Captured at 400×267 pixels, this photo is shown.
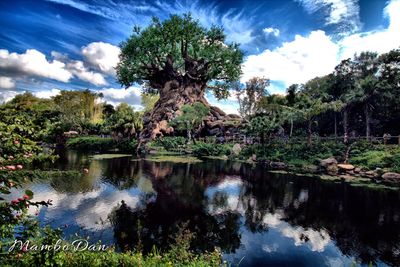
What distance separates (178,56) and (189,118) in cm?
1399

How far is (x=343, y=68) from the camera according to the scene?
159 feet

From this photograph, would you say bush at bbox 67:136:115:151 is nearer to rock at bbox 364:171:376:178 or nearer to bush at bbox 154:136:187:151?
bush at bbox 154:136:187:151

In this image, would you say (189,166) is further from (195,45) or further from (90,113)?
(90,113)

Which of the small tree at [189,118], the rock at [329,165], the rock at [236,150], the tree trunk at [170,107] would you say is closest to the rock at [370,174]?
the rock at [329,165]

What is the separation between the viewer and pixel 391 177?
23.7 m

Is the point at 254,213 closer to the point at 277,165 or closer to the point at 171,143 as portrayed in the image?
the point at 277,165

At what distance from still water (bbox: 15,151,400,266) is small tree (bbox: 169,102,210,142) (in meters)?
23.3

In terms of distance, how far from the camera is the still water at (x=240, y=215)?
33.3 feet

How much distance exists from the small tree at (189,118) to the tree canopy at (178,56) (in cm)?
822

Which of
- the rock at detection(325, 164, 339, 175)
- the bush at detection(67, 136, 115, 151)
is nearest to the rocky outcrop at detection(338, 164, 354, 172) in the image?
the rock at detection(325, 164, 339, 175)

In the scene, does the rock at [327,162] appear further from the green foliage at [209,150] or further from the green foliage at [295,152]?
the green foliage at [209,150]

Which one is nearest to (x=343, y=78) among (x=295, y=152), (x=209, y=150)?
(x=295, y=152)

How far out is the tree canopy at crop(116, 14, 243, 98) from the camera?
1917 inches

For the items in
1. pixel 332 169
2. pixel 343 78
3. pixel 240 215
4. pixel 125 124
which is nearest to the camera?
pixel 240 215
